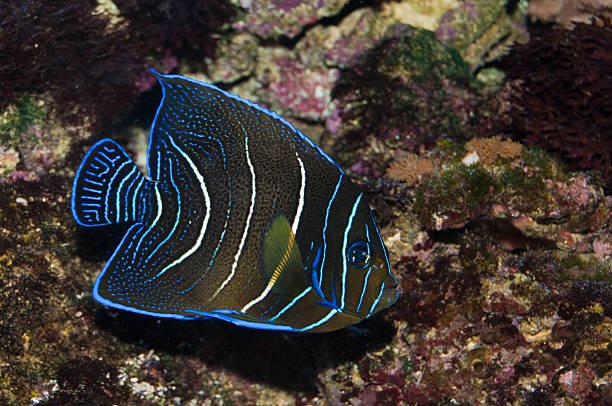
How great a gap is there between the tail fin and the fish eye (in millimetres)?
1173

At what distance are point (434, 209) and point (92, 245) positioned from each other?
2722 mm

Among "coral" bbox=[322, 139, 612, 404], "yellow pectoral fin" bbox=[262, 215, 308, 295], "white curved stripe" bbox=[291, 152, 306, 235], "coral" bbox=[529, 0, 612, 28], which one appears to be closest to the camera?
"yellow pectoral fin" bbox=[262, 215, 308, 295]

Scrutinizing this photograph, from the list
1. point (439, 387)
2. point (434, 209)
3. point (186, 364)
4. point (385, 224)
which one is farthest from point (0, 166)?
point (439, 387)

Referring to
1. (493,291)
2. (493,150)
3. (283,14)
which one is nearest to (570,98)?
(493,150)

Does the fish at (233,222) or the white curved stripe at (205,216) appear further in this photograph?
the white curved stripe at (205,216)

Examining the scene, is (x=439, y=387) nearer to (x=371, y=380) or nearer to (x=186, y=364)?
(x=371, y=380)

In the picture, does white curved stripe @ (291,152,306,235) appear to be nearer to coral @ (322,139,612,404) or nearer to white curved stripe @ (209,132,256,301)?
white curved stripe @ (209,132,256,301)

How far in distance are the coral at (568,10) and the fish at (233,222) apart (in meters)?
3.95

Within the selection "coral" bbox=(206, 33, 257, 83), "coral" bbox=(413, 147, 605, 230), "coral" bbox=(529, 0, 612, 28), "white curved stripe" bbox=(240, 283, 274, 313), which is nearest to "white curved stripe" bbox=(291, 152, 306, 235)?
"white curved stripe" bbox=(240, 283, 274, 313)

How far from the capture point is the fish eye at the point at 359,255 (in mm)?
2553

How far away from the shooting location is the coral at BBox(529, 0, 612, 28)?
17.5 ft

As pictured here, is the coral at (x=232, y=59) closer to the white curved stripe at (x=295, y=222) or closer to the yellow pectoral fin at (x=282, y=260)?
the white curved stripe at (x=295, y=222)

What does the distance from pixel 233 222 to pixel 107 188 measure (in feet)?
2.41

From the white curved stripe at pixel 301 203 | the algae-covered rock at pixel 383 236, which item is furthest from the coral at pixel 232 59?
the white curved stripe at pixel 301 203
